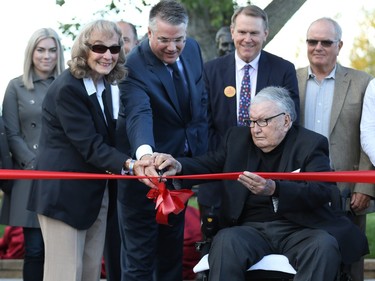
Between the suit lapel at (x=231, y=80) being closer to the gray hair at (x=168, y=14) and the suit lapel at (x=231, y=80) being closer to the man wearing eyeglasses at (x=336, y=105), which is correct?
the man wearing eyeglasses at (x=336, y=105)

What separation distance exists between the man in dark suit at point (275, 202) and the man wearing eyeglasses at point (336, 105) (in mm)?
991

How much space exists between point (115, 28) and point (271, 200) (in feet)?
4.88

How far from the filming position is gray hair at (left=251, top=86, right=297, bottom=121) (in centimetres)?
669

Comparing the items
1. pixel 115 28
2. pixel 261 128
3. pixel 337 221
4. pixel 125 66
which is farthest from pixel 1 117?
pixel 337 221

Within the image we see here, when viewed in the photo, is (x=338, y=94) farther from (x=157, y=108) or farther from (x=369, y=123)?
(x=157, y=108)

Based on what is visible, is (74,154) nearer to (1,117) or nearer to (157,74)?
(157,74)

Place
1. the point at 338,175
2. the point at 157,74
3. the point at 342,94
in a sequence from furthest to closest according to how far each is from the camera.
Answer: the point at 342,94 < the point at 157,74 < the point at 338,175

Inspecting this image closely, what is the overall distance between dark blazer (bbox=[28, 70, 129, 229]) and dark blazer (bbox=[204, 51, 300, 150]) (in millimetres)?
1230

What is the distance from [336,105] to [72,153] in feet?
7.42

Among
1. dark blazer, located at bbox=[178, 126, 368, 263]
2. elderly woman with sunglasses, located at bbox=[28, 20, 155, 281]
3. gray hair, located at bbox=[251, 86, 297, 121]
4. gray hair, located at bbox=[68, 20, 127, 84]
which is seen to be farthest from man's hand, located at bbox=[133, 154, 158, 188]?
gray hair, located at bbox=[251, 86, 297, 121]

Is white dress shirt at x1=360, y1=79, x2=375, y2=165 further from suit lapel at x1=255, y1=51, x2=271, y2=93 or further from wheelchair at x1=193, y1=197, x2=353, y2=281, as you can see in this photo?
wheelchair at x1=193, y1=197, x2=353, y2=281

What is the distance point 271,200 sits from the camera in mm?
6562

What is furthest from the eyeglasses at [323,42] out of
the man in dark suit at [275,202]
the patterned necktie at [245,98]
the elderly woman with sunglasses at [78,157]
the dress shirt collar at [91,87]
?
the dress shirt collar at [91,87]

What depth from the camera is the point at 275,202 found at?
6508 mm
